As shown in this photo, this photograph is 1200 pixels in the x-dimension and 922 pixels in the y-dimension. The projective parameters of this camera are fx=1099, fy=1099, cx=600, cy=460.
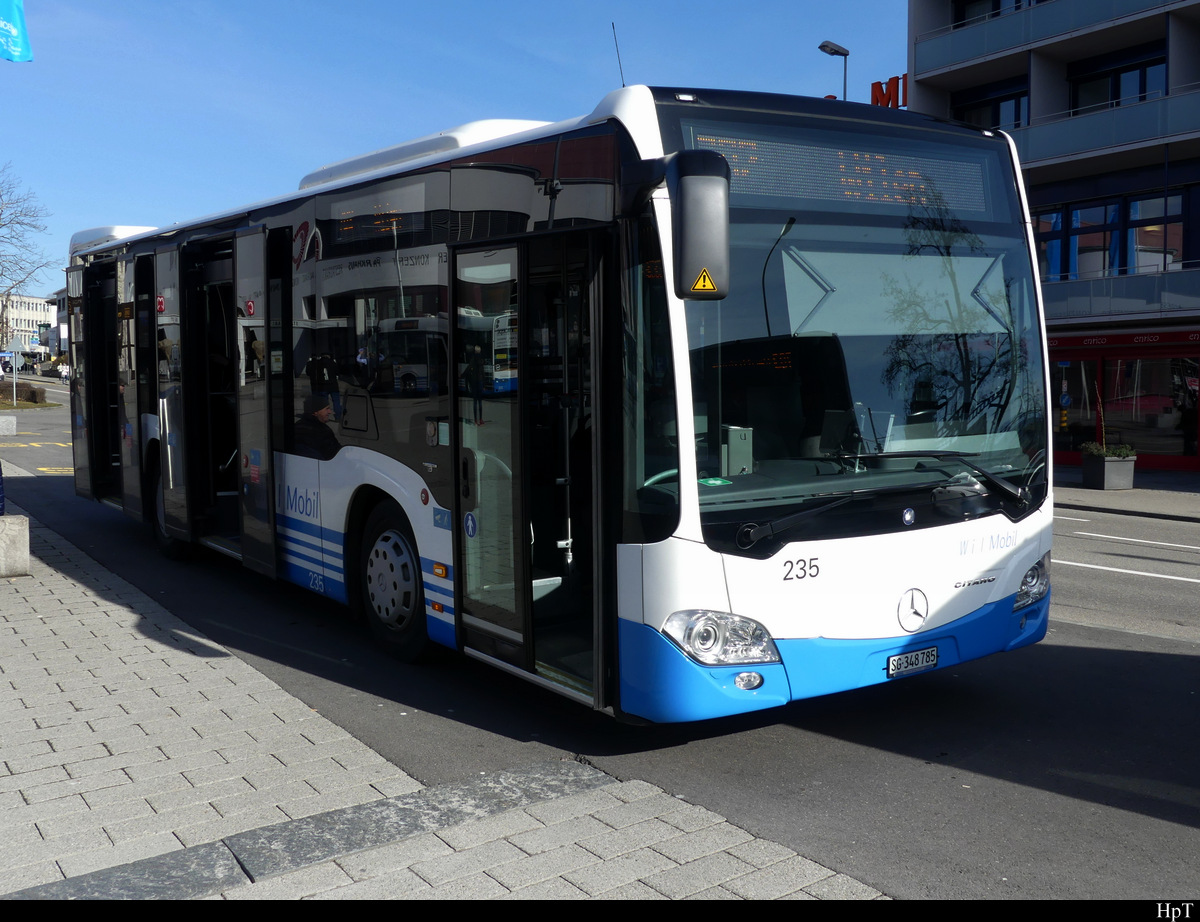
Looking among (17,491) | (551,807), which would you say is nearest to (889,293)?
(551,807)

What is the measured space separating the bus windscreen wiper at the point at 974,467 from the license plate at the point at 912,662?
34.5 inches

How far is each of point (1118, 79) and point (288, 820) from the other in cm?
2966

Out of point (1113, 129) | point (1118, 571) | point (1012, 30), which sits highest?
point (1012, 30)

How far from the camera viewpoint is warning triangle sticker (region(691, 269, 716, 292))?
4.41 meters

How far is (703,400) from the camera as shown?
15.7 feet

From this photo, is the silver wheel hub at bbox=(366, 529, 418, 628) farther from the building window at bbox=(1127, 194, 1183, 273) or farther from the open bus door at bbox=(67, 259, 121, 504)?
the building window at bbox=(1127, 194, 1183, 273)

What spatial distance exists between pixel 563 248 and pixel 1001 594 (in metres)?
2.82

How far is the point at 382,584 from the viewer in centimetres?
705

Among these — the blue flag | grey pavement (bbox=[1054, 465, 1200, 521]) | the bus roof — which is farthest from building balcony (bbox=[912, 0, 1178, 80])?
the blue flag

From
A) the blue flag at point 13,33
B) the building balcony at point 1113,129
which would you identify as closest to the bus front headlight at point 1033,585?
the blue flag at point 13,33

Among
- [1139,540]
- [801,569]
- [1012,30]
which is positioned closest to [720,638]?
[801,569]

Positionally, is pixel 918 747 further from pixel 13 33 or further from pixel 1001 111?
pixel 1001 111

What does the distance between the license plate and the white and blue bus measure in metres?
0.02

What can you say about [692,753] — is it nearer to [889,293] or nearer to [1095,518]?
[889,293]
